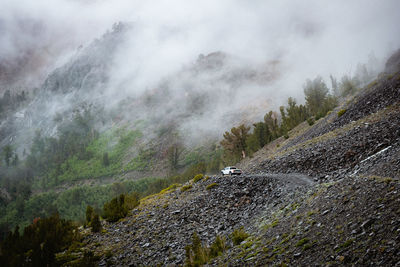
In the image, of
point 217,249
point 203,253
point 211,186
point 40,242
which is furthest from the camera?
point 211,186

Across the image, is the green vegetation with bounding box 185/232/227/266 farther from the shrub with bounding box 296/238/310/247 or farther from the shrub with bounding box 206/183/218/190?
the shrub with bounding box 206/183/218/190

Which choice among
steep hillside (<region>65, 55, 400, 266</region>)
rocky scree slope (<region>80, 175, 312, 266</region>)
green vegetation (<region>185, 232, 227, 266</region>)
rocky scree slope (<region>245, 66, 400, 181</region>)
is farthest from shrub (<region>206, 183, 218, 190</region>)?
green vegetation (<region>185, 232, 227, 266</region>)

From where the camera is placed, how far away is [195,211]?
23984mm

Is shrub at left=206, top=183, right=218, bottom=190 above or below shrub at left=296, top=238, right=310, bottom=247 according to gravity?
above

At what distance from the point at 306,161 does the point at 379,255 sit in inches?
935

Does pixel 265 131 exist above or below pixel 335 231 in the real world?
above

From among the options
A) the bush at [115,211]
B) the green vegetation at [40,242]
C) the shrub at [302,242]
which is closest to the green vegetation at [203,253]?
the shrub at [302,242]

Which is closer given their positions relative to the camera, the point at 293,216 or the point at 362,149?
the point at 293,216

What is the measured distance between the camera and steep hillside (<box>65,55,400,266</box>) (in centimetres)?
880

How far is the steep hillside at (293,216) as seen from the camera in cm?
880

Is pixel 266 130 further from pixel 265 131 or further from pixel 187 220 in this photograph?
pixel 187 220

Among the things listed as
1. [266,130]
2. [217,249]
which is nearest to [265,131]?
[266,130]

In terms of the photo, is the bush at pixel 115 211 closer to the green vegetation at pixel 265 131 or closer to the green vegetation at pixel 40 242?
the green vegetation at pixel 40 242

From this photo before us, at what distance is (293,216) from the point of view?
13.9 meters
